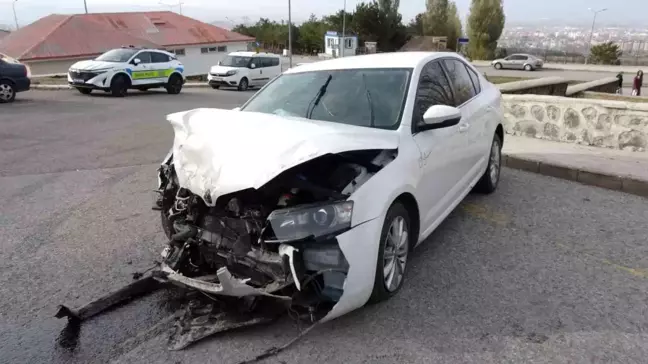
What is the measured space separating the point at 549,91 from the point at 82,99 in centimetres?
1428

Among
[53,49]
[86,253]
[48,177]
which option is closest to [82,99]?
[48,177]

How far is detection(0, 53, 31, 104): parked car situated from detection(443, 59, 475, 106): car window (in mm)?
14319

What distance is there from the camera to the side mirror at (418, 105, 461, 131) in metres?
3.96

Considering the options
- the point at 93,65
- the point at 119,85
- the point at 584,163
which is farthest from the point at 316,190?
the point at 93,65

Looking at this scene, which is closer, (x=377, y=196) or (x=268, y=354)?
(x=268, y=354)

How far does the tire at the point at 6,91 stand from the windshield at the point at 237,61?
12.2m

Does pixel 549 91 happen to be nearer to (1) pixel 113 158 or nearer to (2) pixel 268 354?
(1) pixel 113 158

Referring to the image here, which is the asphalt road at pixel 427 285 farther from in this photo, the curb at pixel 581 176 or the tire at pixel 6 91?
the tire at pixel 6 91

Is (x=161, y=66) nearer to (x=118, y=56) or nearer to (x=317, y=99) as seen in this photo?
(x=118, y=56)

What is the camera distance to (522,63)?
52062 mm

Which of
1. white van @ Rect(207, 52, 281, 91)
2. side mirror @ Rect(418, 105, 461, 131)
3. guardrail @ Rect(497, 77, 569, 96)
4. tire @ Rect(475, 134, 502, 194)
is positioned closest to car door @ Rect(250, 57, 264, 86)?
white van @ Rect(207, 52, 281, 91)

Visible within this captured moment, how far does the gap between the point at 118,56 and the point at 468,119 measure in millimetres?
17356

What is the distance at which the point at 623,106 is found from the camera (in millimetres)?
8141

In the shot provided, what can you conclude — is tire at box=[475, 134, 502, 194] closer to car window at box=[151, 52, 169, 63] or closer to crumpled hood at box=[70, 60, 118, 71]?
crumpled hood at box=[70, 60, 118, 71]
